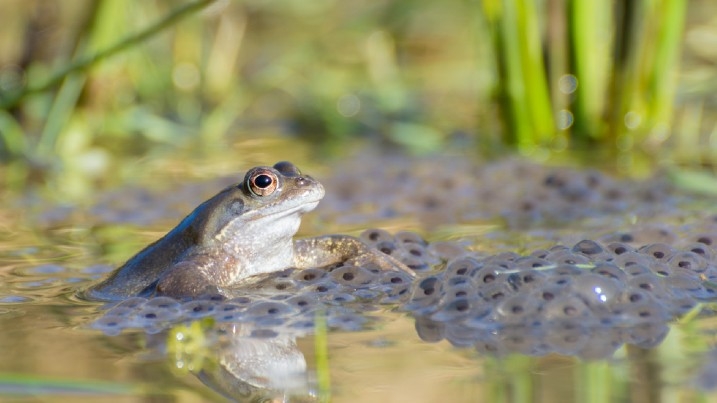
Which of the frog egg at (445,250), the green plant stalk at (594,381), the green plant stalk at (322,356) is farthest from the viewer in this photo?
the frog egg at (445,250)

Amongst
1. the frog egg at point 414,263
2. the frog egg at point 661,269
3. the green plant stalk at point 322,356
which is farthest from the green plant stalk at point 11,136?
the frog egg at point 661,269

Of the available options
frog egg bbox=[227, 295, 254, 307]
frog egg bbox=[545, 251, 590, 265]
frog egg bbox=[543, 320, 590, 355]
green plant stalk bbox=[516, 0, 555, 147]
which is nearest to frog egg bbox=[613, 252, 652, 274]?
frog egg bbox=[545, 251, 590, 265]

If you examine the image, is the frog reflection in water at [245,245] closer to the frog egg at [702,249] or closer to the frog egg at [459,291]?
the frog egg at [459,291]

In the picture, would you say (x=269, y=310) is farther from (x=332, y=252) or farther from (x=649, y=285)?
(x=649, y=285)

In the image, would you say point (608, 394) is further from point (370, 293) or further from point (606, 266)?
point (370, 293)

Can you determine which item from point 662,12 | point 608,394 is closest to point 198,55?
point 662,12

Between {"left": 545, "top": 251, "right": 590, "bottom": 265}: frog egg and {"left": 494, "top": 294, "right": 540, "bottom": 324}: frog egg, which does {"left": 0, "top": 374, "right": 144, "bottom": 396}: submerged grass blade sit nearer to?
{"left": 494, "top": 294, "right": 540, "bottom": 324}: frog egg
